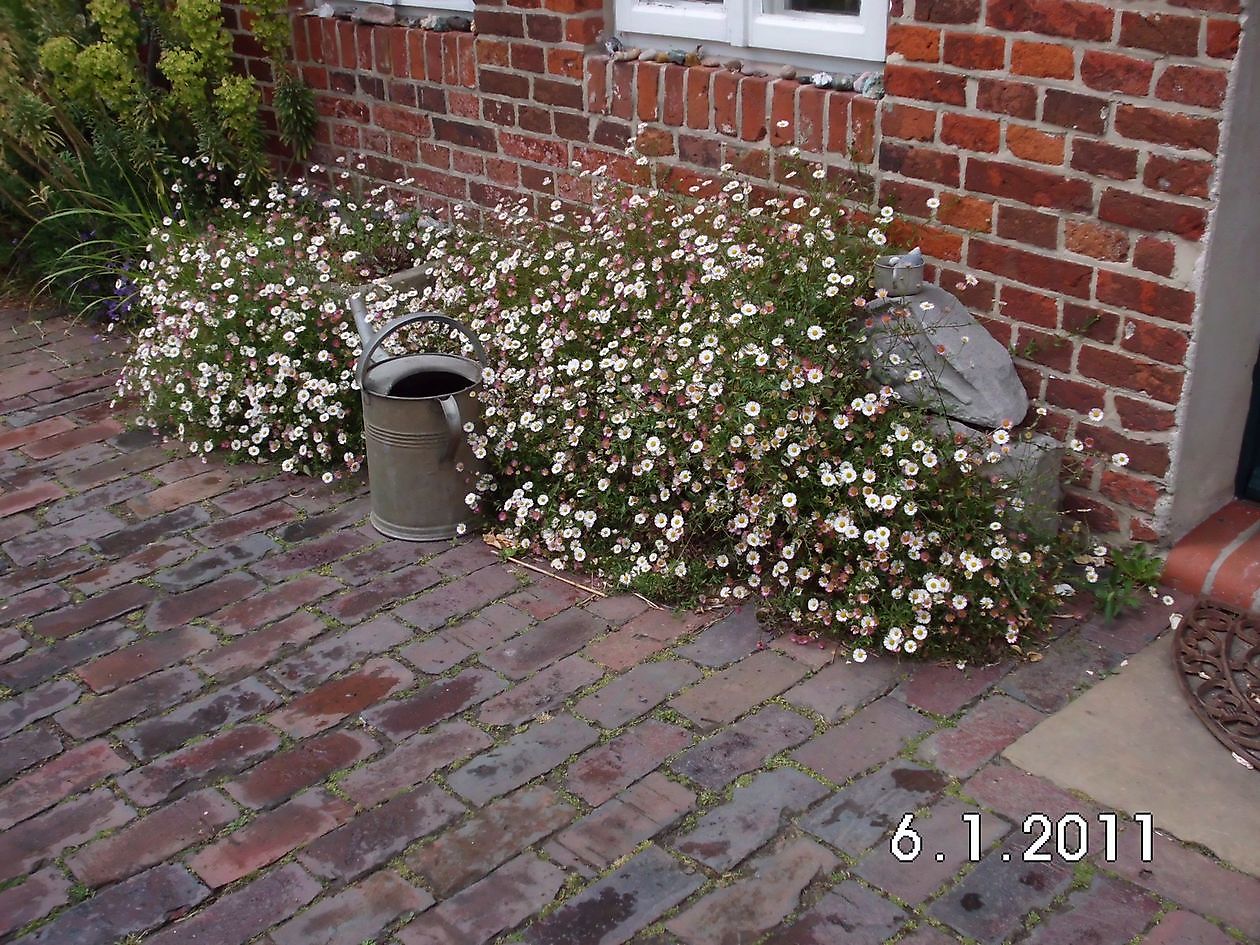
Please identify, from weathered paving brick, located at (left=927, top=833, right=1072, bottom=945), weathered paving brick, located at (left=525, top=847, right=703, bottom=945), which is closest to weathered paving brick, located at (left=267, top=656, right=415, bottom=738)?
weathered paving brick, located at (left=525, top=847, right=703, bottom=945)

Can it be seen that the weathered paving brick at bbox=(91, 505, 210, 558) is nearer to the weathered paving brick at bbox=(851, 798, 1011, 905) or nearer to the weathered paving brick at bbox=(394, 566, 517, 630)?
the weathered paving brick at bbox=(394, 566, 517, 630)

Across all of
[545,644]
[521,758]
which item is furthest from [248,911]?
[545,644]

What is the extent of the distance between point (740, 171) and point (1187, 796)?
2.50m

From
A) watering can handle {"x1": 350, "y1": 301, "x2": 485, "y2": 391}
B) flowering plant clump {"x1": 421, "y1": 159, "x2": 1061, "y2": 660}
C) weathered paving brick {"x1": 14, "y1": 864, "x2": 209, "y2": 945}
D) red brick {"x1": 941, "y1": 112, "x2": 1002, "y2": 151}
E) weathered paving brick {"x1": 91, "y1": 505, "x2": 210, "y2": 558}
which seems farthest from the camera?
weathered paving brick {"x1": 91, "y1": 505, "x2": 210, "y2": 558}

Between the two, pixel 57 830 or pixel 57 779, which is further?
pixel 57 779

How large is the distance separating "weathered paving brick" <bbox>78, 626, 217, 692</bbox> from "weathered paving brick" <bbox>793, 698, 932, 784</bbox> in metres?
1.77

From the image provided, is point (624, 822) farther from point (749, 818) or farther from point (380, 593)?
point (380, 593)

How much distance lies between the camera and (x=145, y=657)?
3660 millimetres

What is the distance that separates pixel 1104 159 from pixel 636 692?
192 centimetres

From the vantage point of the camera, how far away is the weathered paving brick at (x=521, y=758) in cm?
309

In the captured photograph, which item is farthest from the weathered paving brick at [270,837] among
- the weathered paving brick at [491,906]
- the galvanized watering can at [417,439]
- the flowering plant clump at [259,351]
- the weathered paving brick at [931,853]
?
the flowering plant clump at [259,351]

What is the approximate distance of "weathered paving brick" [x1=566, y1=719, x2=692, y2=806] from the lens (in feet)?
10.1

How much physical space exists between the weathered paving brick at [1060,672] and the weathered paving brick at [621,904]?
1.11 meters

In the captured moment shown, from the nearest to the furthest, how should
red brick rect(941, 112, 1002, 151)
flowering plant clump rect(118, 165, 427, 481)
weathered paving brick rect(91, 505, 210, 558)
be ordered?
red brick rect(941, 112, 1002, 151), weathered paving brick rect(91, 505, 210, 558), flowering plant clump rect(118, 165, 427, 481)
